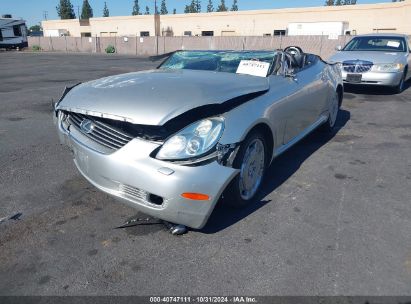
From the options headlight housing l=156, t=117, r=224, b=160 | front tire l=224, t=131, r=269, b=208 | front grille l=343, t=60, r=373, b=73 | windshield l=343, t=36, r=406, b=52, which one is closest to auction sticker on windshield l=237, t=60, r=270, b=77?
front tire l=224, t=131, r=269, b=208

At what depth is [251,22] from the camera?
1903 inches

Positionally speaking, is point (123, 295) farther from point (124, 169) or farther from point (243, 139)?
point (243, 139)

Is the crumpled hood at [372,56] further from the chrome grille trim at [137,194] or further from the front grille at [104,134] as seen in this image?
the chrome grille trim at [137,194]

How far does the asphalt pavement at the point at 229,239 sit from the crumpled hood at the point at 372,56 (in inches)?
199

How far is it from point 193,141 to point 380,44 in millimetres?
9152

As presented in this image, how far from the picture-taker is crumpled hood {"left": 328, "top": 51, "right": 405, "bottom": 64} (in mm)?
8680

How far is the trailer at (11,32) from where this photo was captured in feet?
133

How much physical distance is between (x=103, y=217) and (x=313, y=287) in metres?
1.80

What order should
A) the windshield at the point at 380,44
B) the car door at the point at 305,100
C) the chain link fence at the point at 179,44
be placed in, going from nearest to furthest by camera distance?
the car door at the point at 305,100, the windshield at the point at 380,44, the chain link fence at the point at 179,44

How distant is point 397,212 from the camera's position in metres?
3.23

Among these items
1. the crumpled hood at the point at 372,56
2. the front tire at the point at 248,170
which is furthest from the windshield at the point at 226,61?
the crumpled hood at the point at 372,56

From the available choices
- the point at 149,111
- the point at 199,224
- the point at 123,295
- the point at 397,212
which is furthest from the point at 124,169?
the point at 397,212

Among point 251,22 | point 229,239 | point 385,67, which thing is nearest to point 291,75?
point 229,239

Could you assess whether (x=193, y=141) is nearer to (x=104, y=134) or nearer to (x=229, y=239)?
(x=104, y=134)
